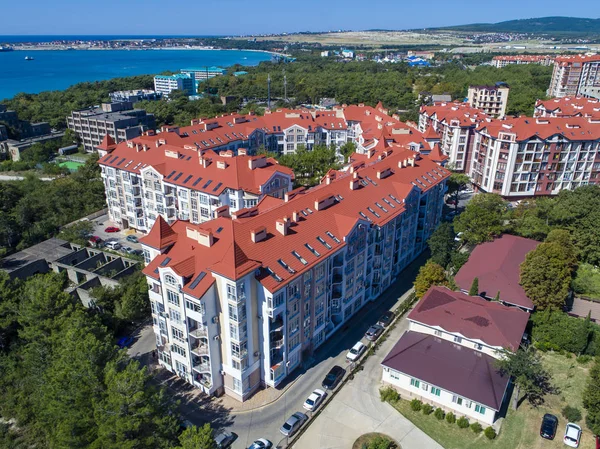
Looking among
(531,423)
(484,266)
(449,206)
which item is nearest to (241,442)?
(531,423)

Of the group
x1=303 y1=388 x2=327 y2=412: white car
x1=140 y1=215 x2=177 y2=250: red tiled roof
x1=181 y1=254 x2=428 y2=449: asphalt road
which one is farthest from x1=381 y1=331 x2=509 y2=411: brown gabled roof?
x1=140 y1=215 x2=177 y2=250: red tiled roof

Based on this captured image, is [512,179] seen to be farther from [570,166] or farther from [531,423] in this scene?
[531,423]

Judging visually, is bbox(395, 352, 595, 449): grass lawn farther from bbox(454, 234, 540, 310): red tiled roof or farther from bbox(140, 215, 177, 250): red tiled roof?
bbox(140, 215, 177, 250): red tiled roof

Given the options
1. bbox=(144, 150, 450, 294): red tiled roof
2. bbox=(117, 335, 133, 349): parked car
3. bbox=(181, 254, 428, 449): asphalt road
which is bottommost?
bbox=(117, 335, 133, 349): parked car

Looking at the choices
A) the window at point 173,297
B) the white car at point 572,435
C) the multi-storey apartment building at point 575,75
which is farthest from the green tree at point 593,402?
the multi-storey apartment building at point 575,75

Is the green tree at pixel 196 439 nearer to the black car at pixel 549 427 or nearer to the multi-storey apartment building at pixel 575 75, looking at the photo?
the black car at pixel 549 427

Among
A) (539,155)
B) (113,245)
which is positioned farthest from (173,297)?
(539,155)
